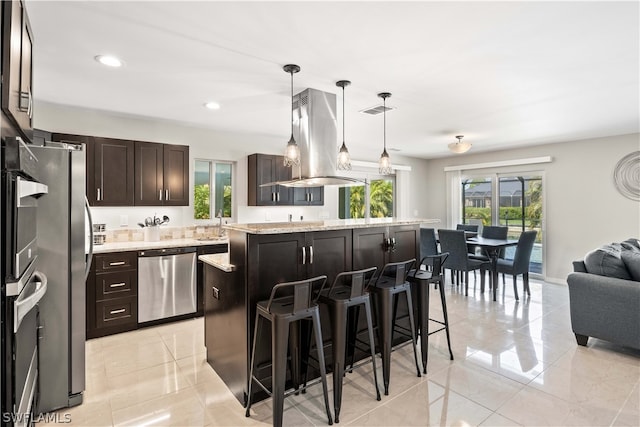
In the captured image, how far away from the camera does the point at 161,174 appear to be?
4.21 m

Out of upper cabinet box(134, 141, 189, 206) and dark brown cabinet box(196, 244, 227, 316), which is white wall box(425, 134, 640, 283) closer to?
dark brown cabinet box(196, 244, 227, 316)

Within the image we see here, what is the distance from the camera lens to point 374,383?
100 inches

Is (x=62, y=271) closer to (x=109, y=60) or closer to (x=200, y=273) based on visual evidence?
(x=109, y=60)

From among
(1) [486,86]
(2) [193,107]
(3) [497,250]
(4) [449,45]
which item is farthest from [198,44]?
(3) [497,250]

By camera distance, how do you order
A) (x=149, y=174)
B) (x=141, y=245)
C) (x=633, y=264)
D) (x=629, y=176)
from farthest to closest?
(x=629, y=176) < (x=149, y=174) < (x=141, y=245) < (x=633, y=264)

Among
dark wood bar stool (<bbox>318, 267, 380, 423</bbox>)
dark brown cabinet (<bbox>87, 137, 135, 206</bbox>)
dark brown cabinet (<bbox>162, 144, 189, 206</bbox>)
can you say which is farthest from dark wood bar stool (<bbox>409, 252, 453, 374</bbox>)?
dark brown cabinet (<bbox>87, 137, 135, 206</bbox>)

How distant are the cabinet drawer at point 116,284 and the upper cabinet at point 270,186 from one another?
184 cm

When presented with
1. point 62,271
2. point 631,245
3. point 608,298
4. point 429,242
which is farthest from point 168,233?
point 631,245

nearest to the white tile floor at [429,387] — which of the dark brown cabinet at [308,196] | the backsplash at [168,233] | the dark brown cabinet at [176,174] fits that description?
the backsplash at [168,233]

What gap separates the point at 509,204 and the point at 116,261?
21.6ft

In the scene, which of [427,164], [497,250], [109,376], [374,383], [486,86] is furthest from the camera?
[427,164]

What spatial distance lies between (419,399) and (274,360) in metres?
1.13

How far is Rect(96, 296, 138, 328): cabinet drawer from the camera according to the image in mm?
3506

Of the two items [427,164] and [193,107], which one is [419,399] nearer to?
[193,107]
